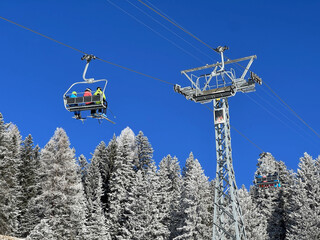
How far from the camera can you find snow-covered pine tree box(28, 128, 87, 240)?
35.8 metres

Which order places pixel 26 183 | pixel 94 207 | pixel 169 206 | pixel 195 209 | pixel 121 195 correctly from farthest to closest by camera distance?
pixel 121 195
pixel 94 207
pixel 169 206
pixel 26 183
pixel 195 209

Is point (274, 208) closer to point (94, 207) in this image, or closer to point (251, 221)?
point (251, 221)

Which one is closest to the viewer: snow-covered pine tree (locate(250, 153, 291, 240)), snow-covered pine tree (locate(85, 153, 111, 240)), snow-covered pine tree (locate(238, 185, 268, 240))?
snow-covered pine tree (locate(238, 185, 268, 240))

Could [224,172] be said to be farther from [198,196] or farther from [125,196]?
[125,196]

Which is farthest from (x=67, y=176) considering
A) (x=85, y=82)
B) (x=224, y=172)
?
(x=85, y=82)

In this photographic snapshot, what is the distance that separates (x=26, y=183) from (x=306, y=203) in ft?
114

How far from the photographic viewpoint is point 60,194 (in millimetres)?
36344

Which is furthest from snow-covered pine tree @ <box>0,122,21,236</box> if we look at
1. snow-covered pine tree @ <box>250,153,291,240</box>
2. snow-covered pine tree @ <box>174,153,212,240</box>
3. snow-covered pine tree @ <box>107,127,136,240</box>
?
snow-covered pine tree @ <box>250,153,291,240</box>

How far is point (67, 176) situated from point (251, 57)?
77.2ft

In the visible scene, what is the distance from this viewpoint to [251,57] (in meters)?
24.4

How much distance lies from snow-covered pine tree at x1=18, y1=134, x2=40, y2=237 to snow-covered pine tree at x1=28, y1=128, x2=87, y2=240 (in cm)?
378

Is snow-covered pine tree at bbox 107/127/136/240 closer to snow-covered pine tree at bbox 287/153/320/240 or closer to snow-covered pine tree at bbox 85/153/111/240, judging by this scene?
snow-covered pine tree at bbox 85/153/111/240

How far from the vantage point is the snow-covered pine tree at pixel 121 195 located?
46.0m

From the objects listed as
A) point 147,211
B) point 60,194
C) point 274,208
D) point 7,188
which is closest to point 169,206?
point 147,211
